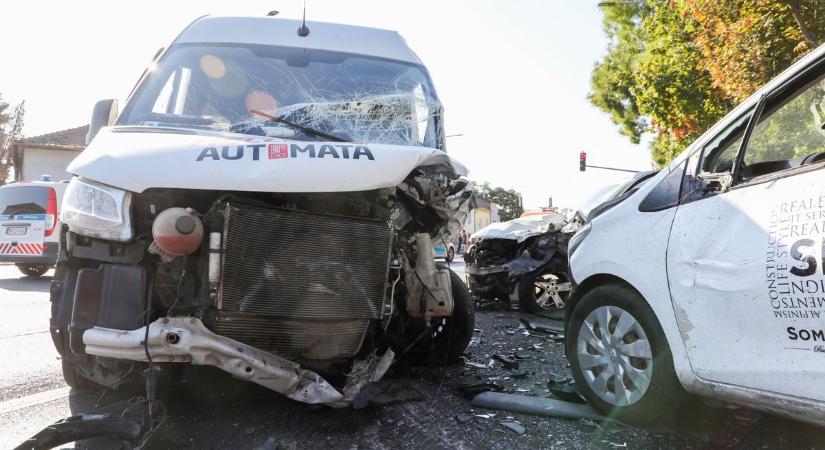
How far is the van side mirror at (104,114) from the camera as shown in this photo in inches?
146

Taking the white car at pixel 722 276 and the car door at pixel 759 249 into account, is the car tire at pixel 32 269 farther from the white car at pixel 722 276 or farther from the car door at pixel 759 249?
the car door at pixel 759 249

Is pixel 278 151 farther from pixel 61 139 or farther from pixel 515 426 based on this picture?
pixel 61 139

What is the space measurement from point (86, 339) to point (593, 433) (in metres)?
2.60

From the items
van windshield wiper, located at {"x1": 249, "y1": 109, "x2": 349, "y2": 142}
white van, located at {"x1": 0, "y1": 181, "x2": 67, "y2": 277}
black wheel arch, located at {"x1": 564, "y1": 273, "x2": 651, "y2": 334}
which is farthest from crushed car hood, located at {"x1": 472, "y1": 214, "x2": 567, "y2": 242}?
white van, located at {"x1": 0, "y1": 181, "x2": 67, "y2": 277}

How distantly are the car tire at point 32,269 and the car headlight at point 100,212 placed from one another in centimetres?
1104

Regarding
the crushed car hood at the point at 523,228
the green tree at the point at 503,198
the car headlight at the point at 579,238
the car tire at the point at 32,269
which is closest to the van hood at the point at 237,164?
the car headlight at the point at 579,238

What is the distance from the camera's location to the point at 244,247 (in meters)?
2.58

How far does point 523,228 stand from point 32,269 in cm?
1067

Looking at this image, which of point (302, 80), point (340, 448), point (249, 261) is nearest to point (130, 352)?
point (249, 261)

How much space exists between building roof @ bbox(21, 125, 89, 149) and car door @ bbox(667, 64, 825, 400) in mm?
34322

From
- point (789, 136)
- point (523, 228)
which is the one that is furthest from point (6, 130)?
point (789, 136)

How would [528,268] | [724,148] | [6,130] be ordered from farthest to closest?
[6,130] < [528,268] < [724,148]

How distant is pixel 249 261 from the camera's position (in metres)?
2.60

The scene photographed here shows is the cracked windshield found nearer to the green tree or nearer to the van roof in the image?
the van roof
